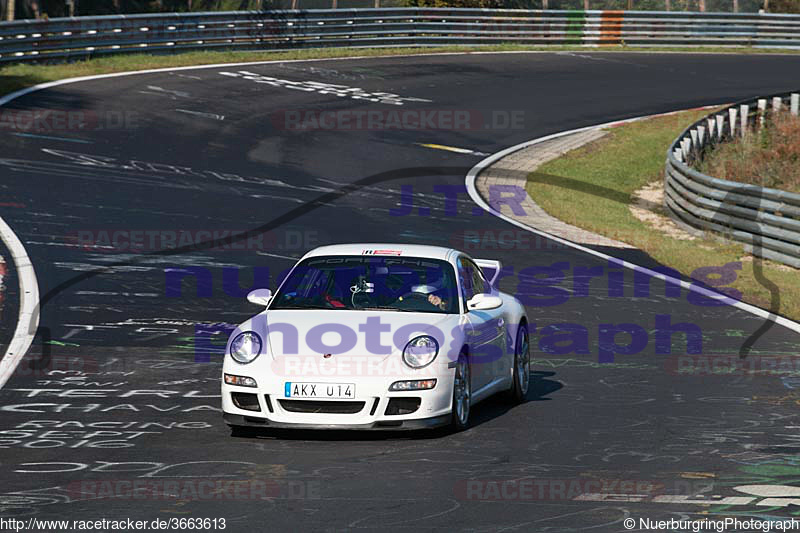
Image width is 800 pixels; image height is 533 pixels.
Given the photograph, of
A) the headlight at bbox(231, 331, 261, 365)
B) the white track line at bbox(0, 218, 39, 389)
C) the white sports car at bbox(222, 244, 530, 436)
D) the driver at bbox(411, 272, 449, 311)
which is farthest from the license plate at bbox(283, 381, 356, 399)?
the white track line at bbox(0, 218, 39, 389)

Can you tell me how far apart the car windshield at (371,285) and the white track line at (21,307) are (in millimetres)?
2819

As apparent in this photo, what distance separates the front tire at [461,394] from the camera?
9.85 meters

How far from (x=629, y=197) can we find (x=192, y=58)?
1607 centimetres

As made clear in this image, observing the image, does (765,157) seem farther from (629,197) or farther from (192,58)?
(192,58)

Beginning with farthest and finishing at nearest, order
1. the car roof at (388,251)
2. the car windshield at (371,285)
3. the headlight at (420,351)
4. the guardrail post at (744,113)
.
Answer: the guardrail post at (744,113) → the car roof at (388,251) → the car windshield at (371,285) → the headlight at (420,351)

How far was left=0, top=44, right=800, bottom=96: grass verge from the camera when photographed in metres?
34.6

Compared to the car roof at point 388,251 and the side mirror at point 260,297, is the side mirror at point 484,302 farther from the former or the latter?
the side mirror at point 260,297

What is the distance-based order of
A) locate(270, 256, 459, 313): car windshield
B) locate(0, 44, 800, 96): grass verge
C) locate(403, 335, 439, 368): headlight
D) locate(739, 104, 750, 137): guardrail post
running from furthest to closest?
locate(0, 44, 800, 96): grass verge < locate(739, 104, 750, 137): guardrail post < locate(270, 256, 459, 313): car windshield < locate(403, 335, 439, 368): headlight

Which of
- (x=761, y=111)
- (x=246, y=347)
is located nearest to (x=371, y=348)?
(x=246, y=347)

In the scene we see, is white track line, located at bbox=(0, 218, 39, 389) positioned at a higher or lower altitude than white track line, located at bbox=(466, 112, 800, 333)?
higher

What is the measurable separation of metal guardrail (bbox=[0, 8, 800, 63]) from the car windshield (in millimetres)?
26022

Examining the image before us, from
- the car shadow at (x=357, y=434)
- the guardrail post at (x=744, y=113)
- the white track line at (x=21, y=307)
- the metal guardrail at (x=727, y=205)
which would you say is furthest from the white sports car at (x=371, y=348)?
the guardrail post at (x=744, y=113)

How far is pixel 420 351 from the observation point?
385 inches

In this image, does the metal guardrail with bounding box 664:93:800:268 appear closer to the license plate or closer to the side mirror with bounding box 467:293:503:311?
the side mirror with bounding box 467:293:503:311
